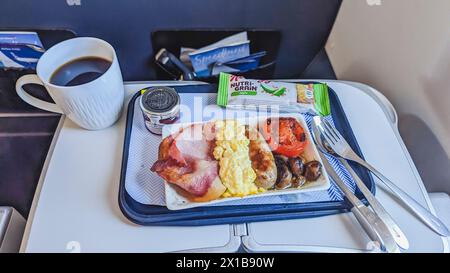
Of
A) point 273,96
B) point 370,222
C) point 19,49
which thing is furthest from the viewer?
point 19,49

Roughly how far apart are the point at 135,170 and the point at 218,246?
0.16 m

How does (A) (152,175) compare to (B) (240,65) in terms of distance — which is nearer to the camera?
(A) (152,175)

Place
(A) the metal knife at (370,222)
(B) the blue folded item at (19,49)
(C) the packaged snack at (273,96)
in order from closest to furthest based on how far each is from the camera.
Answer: (A) the metal knife at (370,222) → (C) the packaged snack at (273,96) → (B) the blue folded item at (19,49)

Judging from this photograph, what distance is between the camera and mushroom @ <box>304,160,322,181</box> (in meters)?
0.47

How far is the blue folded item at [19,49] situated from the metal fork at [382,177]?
585mm

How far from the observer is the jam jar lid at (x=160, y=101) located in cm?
50

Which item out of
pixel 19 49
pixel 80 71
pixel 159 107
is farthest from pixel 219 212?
pixel 19 49

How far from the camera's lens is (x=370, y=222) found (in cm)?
45

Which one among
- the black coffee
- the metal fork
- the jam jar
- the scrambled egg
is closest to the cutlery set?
the metal fork

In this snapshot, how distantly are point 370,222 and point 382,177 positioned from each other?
0.26ft

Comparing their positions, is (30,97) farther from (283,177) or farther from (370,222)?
(370,222)

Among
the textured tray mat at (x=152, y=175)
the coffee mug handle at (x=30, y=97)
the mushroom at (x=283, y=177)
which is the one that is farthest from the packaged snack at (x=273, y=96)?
the coffee mug handle at (x=30, y=97)

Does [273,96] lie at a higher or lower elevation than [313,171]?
higher

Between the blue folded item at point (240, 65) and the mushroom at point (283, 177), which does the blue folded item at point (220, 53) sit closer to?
the blue folded item at point (240, 65)
